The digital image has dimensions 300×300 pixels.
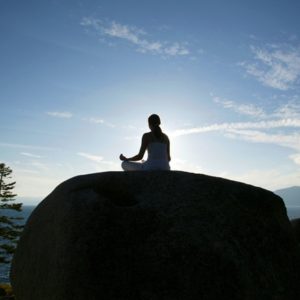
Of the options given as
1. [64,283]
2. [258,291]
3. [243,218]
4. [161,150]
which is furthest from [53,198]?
[258,291]

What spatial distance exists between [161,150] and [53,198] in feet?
9.87

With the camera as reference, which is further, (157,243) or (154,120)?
(154,120)

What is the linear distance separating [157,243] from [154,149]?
3.37 meters

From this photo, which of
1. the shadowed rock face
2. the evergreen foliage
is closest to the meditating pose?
the shadowed rock face

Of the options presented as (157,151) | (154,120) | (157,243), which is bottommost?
(157,243)

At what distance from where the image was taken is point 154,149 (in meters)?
9.03

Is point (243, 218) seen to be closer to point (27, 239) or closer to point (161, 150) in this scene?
point (161, 150)

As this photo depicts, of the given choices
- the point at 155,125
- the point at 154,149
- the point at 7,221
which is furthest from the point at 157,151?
the point at 7,221

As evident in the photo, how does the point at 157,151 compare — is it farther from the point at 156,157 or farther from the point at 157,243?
the point at 157,243

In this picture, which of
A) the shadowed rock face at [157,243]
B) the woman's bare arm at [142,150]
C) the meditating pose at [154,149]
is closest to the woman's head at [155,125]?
the meditating pose at [154,149]

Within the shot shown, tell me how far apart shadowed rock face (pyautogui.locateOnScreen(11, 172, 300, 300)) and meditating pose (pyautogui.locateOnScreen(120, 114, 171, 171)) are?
158cm

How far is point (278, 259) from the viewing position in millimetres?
7020

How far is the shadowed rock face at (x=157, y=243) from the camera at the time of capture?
19.0ft

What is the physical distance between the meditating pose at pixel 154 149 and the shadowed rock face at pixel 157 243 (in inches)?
62.4
